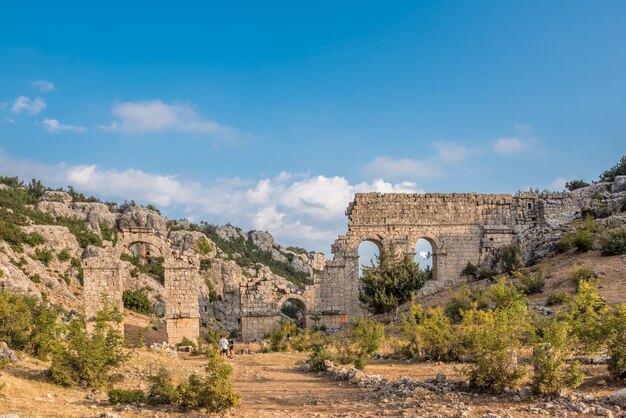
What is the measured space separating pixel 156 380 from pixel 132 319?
73.3 ft

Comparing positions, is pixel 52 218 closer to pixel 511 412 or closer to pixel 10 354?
pixel 10 354

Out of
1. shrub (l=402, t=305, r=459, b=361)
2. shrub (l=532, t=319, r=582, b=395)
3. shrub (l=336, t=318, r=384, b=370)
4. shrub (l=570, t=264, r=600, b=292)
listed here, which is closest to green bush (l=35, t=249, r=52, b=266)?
shrub (l=336, t=318, r=384, b=370)

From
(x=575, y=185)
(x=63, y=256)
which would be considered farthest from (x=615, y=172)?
(x=63, y=256)

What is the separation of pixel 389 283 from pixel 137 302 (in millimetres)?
16292

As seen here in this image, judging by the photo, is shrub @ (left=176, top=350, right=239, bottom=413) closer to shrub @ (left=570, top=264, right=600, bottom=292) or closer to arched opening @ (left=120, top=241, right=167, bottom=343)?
shrub @ (left=570, top=264, right=600, bottom=292)

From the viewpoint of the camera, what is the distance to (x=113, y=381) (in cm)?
1110

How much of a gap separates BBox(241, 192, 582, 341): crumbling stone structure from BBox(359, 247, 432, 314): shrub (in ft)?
3.33

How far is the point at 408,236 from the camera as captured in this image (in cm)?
2791

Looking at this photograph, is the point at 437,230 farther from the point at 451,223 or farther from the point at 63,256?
the point at 63,256

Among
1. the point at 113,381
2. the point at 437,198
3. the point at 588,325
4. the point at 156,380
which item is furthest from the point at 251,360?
the point at 437,198

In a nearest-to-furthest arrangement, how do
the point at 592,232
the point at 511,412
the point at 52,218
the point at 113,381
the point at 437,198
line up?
the point at 511,412, the point at 113,381, the point at 592,232, the point at 437,198, the point at 52,218

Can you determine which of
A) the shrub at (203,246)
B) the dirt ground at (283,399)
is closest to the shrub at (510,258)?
the dirt ground at (283,399)

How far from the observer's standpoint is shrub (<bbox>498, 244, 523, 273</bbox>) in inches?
1029

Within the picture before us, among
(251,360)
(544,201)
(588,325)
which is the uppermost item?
(544,201)
